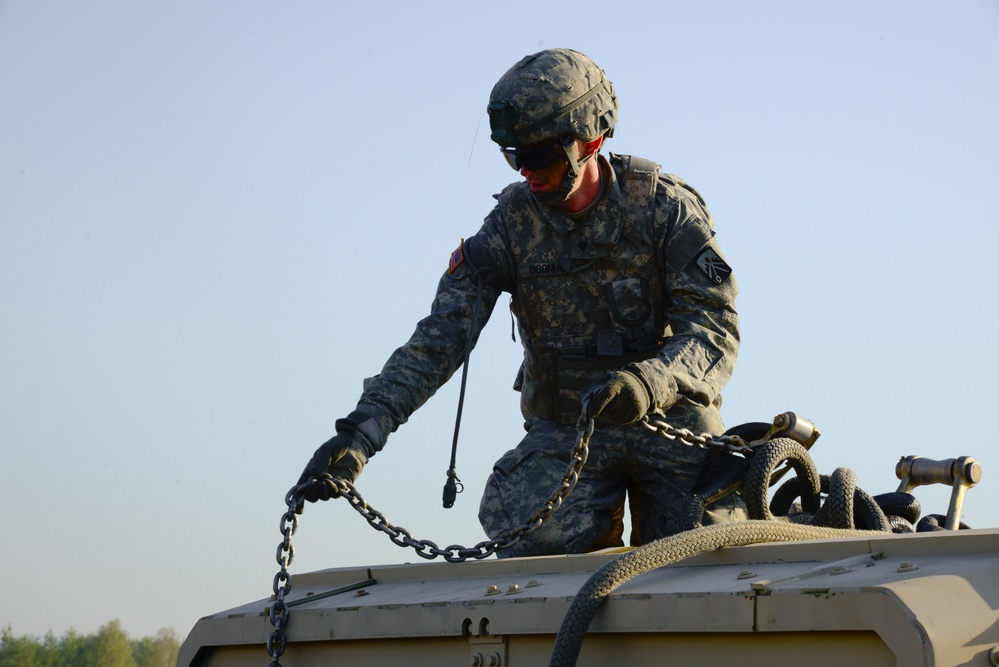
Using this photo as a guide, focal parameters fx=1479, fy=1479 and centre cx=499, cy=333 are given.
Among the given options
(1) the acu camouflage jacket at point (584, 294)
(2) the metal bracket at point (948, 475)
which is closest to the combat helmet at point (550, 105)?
(1) the acu camouflage jacket at point (584, 294)

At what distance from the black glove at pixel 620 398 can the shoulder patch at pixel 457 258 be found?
3.64 ft

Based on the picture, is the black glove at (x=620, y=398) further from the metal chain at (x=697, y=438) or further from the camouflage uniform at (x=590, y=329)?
the camouflage uniform at (x=590, y=329)

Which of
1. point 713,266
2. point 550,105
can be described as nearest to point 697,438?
point 713,266

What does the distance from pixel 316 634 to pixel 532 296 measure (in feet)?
6.12

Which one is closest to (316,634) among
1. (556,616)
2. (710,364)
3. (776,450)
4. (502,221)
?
(556,616)

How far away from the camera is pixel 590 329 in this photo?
16.8 feet

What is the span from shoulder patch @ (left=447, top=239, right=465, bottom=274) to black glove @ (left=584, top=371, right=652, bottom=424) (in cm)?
111

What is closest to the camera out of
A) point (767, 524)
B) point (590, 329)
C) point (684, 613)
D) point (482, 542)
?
point (684, 613)

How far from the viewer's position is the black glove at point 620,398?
4.22 m

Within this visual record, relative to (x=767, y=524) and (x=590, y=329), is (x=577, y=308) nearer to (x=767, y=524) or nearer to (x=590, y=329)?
(x=590, y=329)

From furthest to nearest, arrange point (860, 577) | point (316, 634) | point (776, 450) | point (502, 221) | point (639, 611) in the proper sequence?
point (502, 221) → point (776, 450) → point (316, 634) → point (639, 611) → point (860, 577)

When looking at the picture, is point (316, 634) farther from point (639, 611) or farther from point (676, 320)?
point (676, 320)

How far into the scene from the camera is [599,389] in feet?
13.9

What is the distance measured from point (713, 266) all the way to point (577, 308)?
51cm
